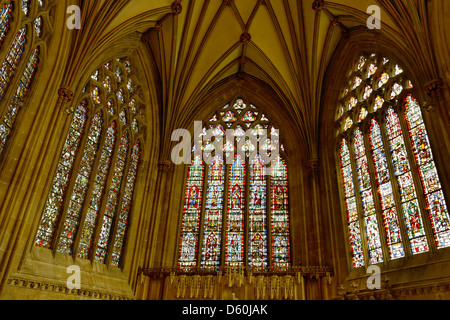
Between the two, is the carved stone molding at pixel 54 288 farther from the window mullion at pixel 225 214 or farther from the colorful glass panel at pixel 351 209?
the colorful glass panel at pixel 351 209

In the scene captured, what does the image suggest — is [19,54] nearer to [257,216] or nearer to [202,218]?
[202,218]

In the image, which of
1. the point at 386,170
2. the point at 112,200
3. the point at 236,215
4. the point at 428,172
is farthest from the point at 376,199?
the point at 112,200

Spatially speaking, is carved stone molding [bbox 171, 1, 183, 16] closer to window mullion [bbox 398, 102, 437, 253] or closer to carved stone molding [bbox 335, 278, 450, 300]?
window mullion [bbox 398, 102, 437, 253]

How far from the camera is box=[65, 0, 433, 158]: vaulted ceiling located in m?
12.5

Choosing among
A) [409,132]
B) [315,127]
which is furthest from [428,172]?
[315,127]

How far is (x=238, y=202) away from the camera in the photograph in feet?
44.4

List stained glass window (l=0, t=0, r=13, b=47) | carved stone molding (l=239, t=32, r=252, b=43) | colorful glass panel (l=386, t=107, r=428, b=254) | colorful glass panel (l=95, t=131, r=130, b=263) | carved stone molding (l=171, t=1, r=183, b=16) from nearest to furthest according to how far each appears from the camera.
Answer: stained glass window (l=0, t=0, r=13, b=47) < colorful glass panel (l=386, t=107, r=428, b=254) < colorful glass panel (l=95, t=131, r=130, b=263) < carved stone molding (l=171, t=1, r=183, b=16) < carved stone molding (l=239, t=32, r=252, b=43)

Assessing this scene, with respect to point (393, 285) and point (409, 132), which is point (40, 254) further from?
point (409, 132)

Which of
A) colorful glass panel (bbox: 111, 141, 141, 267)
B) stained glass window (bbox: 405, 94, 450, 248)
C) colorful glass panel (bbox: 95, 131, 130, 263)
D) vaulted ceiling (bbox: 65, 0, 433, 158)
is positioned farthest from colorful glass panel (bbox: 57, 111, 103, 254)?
stained glass window (bbox: 405, 94, 450, 248)

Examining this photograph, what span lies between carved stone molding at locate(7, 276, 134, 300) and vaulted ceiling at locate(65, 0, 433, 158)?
6.38 metres

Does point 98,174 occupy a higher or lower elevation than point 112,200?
higher

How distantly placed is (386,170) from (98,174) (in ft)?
28.8

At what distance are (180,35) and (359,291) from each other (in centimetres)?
1047

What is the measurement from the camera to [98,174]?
11.5 m
